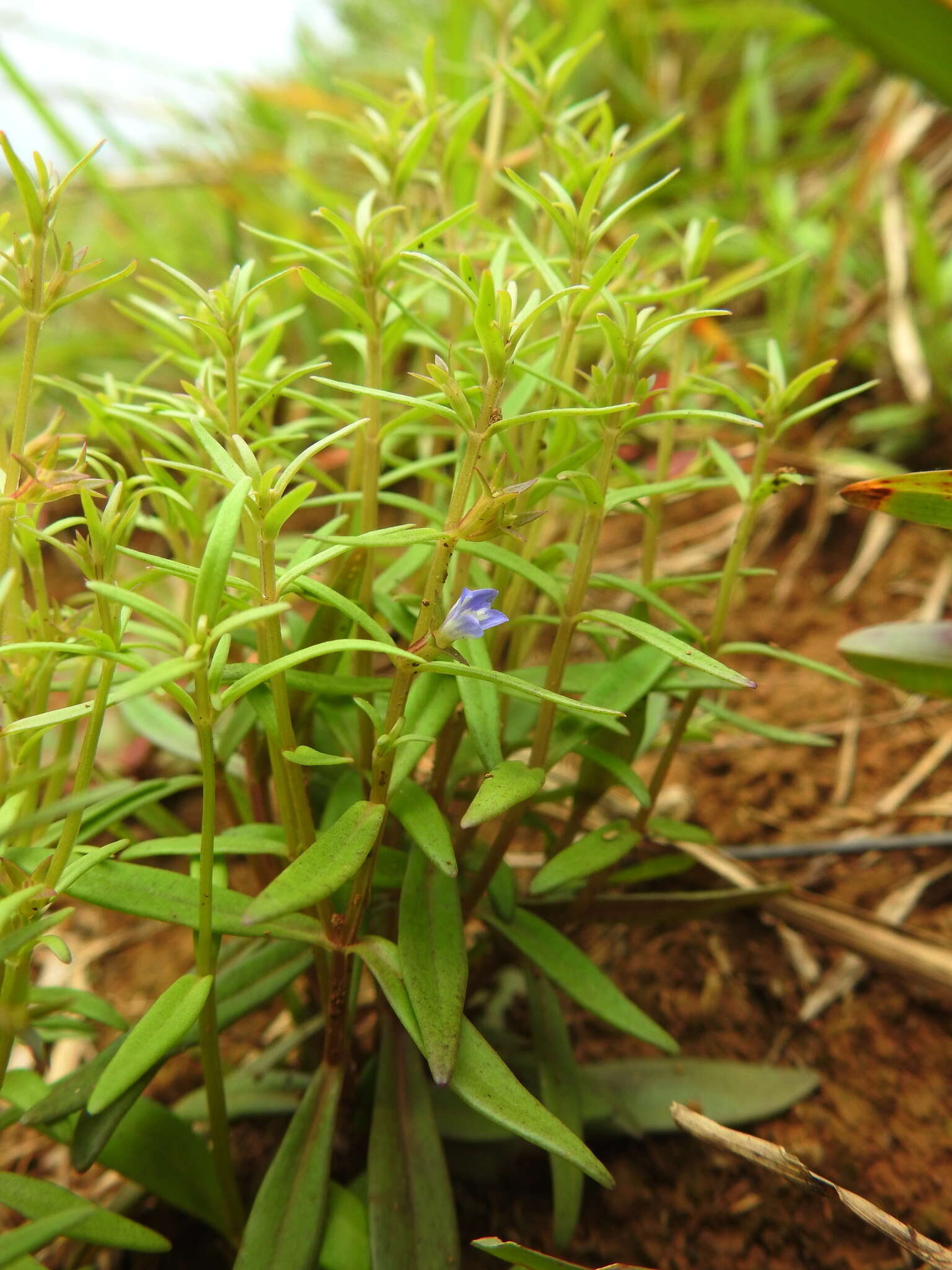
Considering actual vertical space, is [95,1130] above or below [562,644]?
below

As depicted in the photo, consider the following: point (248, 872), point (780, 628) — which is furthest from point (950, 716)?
point (248, 872)

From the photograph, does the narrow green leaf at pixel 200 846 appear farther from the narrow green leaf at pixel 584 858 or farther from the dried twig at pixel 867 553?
the dried twig at pixel 867 553

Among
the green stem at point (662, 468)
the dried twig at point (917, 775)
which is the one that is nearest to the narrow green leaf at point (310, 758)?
the green stem at point (662, 468)

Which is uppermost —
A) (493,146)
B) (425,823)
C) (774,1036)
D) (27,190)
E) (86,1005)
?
(493,146)

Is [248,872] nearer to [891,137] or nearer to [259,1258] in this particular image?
[259,1258]

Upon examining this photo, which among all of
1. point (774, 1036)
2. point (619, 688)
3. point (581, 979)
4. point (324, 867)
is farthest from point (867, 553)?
point (324, 867)

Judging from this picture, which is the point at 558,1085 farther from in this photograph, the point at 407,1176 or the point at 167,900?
the point at 167,900

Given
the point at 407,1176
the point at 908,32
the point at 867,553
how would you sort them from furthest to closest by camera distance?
1. the point at 867,553
2. the point at 908,32
3. the point at 407,1176
